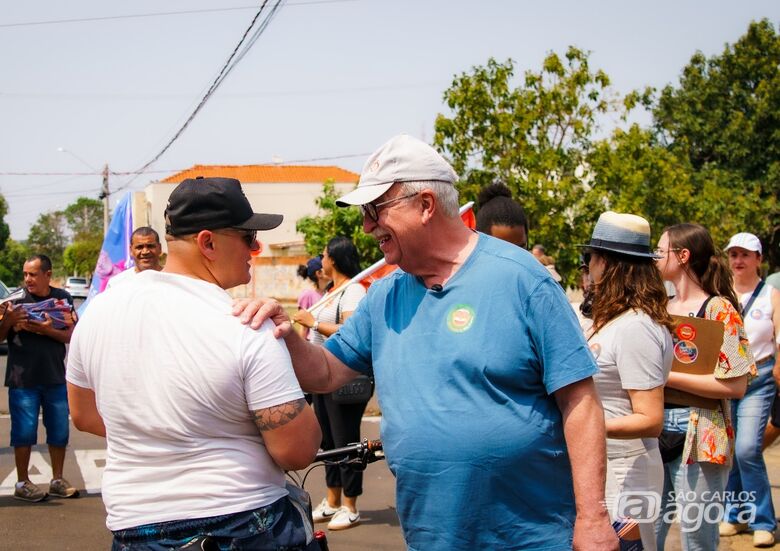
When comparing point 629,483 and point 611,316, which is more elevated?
point 611,316

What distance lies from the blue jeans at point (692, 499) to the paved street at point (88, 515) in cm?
176

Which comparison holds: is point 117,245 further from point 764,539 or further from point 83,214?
point 83,214

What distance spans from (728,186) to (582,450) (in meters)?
30.1

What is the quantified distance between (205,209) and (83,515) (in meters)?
5.23

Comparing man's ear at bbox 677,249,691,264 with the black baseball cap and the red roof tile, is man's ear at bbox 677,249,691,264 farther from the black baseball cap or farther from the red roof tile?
the red roof tile

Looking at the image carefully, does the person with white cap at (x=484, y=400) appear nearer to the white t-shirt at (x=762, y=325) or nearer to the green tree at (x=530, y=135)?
the white t-shirt at (x=762, y=325)

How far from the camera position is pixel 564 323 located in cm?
260

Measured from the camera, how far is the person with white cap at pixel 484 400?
257 centimetres

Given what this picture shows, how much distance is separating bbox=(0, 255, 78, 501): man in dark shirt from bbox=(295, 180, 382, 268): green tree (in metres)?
12.0

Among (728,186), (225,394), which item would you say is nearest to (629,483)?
(225,394)

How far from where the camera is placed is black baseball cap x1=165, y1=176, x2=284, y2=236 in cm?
252

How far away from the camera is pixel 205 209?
2516 mm

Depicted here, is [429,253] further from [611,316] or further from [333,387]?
[611,316]

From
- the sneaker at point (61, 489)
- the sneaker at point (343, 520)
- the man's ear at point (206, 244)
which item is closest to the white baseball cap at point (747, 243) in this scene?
the sneaker at point (343, 520)
